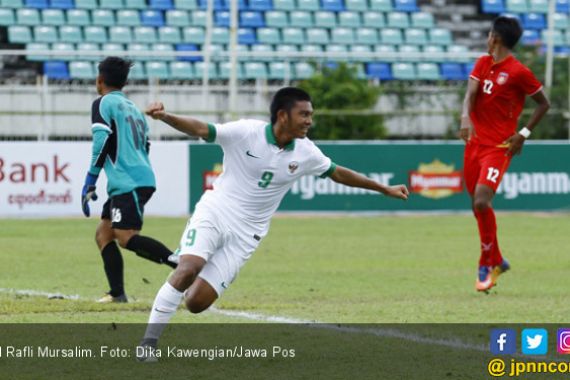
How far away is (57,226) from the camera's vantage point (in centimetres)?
1992

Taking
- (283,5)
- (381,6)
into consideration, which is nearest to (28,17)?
(283,5)

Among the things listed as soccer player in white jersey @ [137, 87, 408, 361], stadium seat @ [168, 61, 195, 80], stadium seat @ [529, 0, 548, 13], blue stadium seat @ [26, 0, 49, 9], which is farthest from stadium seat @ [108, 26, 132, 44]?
soccer player in white jersey @ [137, 87, 408, 361]

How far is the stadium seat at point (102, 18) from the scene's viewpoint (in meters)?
30.4

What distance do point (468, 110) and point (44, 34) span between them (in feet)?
67.8

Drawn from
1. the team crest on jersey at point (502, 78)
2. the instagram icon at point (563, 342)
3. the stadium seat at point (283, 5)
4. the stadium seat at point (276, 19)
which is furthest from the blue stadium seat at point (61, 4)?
the instagram icon at point (563, 342)

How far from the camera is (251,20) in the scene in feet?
104

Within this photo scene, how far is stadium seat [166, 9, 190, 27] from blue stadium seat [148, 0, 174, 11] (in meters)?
0.16

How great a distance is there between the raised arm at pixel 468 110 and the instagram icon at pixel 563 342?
2.73 meters

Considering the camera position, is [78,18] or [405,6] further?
[405,6]

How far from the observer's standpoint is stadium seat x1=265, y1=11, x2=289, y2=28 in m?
31.8

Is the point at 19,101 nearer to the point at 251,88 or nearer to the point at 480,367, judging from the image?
the point at 251,88

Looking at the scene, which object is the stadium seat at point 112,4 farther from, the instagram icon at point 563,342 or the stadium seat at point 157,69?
the instagram icon at point 563,342

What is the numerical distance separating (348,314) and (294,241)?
7910 mm

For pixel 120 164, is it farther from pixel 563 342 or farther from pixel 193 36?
pixel 193 36
